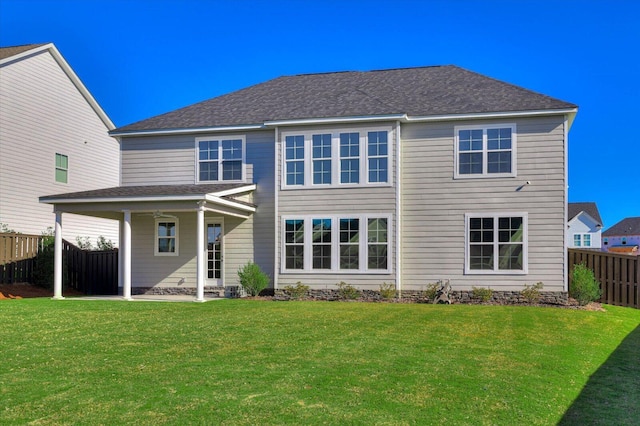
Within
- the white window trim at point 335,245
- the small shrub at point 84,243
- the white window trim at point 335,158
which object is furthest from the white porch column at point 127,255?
the small shrub at point 84,243

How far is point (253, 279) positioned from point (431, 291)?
525 cm

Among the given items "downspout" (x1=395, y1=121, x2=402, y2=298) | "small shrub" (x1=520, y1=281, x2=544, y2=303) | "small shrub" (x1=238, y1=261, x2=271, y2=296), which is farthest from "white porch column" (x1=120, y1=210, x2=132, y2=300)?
"small shrub" (x1=520, y1=281, x2=544, y2=303)

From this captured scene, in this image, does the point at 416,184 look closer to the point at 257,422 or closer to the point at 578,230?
the point at 257,422

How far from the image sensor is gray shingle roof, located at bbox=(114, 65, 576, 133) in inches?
680

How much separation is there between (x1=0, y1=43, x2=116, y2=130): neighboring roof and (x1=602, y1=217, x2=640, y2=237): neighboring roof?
71212 millimetres

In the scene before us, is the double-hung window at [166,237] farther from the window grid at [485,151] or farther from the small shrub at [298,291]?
the window grid at [485,151]

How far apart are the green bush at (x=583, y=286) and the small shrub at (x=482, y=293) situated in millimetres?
2319

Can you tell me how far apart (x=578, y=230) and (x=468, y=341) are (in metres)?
49.8

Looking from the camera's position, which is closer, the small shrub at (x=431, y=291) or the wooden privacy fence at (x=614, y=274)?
the small shrub at (x=431, y=291)

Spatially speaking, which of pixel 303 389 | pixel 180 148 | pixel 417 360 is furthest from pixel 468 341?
pixel 180 148

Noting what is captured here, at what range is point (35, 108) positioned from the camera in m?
23.8

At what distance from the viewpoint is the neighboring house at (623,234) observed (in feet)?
252

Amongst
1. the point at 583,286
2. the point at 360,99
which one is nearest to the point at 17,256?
the point at 360,99

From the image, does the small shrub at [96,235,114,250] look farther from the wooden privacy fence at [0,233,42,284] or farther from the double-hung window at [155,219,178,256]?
the double-hung window at [155,219,178,256]
